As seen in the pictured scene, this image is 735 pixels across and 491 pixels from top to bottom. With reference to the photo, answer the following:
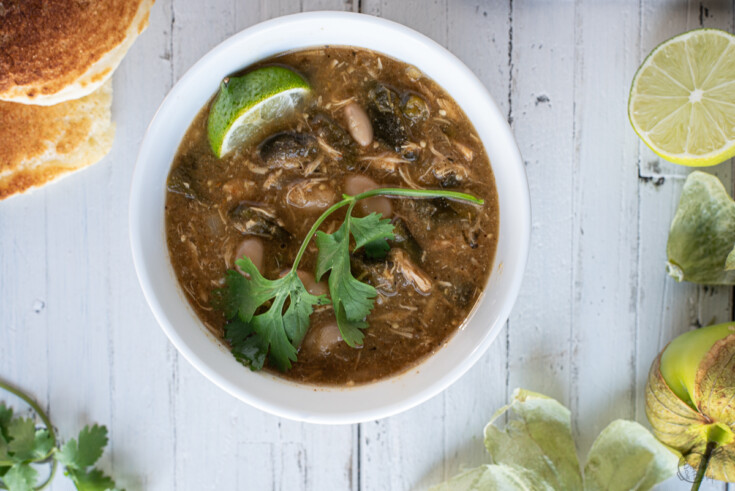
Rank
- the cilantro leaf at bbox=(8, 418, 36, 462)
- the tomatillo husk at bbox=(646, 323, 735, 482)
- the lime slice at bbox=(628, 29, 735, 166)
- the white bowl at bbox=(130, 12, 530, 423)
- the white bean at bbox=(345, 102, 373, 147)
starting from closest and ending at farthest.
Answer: the white bowl at bbox=(130, 12, 530, 423)
the white bean at bbox=(345, 102, 373, 147)
the tomatillo husk at bbox=(646, 323, 735, 482)
the lime slice at bbox=(628, 29, 735, 166)
the cilantro leaf at bbox=(8, 418, 36, 462)

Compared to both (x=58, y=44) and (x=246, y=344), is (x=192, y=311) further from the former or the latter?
(x=58, y=44)

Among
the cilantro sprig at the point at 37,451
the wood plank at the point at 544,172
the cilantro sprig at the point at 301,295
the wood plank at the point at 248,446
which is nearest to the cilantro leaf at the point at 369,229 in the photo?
the cilantro sprig at the point at 301,295

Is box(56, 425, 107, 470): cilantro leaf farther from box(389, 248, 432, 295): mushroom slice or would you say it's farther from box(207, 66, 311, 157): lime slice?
box(389, 248, 432, 295): mushroom slice

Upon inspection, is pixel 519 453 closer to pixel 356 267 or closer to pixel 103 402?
pixel 356 267

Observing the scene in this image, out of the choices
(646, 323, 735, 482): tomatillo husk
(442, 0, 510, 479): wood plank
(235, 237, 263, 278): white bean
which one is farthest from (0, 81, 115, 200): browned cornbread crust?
(646, 323, 735, 482): tomatillo husk

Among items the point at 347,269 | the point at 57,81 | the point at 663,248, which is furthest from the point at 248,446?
the point at 663,248

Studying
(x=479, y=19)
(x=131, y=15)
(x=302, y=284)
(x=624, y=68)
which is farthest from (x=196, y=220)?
(x=624, y=68)
